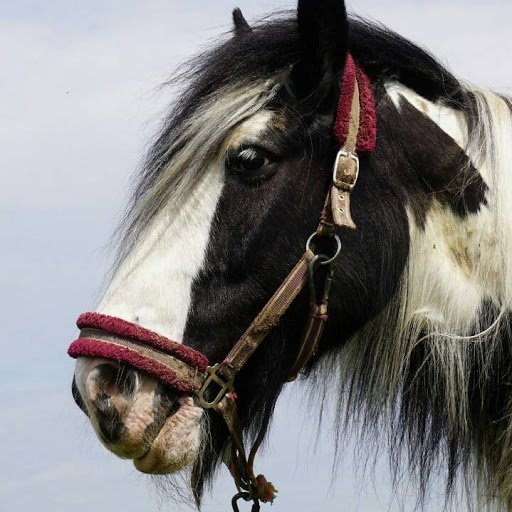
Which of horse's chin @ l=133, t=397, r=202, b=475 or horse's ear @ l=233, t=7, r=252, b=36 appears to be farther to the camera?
horse's ear @ l=233, t=7, r=252, b=36

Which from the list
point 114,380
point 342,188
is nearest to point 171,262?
point 114,380

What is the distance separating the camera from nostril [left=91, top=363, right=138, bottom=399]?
423 cm

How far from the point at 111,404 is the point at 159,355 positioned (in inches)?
9.3

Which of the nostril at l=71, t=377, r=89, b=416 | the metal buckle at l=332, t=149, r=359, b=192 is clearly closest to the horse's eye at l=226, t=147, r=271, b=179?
the metal buckle at l=332, t=149, r=359, b=192

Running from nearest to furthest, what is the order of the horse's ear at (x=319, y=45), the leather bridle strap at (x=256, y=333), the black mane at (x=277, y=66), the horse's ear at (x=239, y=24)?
the leather bridle strap at (x=256, y=333), the horse's ear at (x=319, y=45), the black mane at (x=277, y=66), the horse's ear at (x=239, y=24)

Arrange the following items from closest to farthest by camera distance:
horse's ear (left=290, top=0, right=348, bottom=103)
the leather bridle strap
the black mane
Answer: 1. the leather bridle strap
2. horse's ear (left=290, top=0, right=348, bottom=103)
3. the black mane

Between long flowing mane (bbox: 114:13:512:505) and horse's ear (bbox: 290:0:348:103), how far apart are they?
0.12m

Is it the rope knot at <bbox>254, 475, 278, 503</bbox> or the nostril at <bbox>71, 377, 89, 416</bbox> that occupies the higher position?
the nostril at <bbox>71, 377, 89, 416</bbox>

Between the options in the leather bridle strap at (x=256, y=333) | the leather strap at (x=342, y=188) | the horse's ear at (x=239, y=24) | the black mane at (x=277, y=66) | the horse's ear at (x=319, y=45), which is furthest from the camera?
the horse's ear at (x=239, y=24)

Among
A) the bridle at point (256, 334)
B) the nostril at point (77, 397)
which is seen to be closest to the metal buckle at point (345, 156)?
the bridle at point (256, 334)

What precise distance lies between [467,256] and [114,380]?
1.50m

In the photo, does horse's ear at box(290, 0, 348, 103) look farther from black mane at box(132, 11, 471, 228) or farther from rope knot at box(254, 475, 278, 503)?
rope knot at box(254, 475, 278, 503)

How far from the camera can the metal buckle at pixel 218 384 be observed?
14.4 ft

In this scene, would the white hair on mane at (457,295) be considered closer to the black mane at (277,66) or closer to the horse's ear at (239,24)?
the black mane at (277,66)
